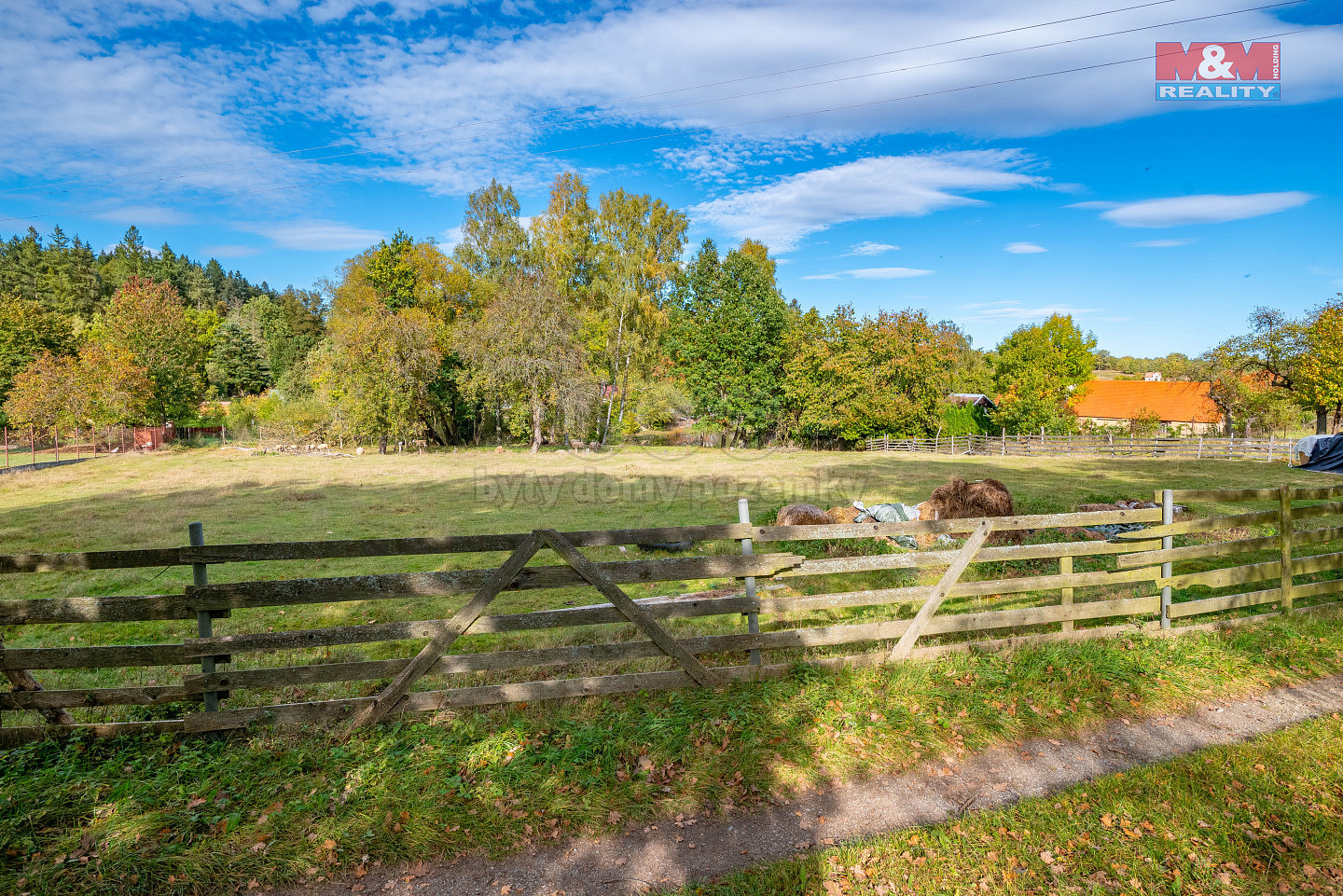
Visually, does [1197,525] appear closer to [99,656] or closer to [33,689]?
[99,656]

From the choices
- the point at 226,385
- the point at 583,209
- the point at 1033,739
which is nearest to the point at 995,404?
the point at 583,209

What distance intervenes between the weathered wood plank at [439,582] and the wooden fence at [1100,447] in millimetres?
38663

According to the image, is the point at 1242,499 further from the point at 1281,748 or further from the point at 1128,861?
the point at 1128,861

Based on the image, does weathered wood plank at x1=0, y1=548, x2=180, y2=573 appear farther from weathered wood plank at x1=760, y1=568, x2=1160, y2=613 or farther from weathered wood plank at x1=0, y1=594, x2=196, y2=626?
weathered wood plank at x1=760, y1=568, x2=1160, y2=613

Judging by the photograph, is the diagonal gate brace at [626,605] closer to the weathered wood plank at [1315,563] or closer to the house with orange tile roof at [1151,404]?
the weathered wood plank at [1315,563]

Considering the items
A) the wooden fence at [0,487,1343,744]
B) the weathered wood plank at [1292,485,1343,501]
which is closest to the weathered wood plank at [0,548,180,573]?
the wooden fence at [0,487,1343,744]

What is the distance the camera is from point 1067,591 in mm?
6309

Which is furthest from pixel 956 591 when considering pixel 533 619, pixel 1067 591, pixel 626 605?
pixel 533 619

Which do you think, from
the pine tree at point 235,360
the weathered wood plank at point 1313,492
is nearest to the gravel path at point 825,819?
the weathered wood plank at point 1313,492

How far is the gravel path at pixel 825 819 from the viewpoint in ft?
11.7

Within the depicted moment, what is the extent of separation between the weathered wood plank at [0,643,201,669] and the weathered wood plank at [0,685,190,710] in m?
0.18

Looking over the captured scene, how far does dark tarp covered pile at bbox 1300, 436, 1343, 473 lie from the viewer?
15.1 meters

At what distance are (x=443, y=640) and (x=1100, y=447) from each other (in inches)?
1826

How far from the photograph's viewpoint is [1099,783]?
433 centimetres
